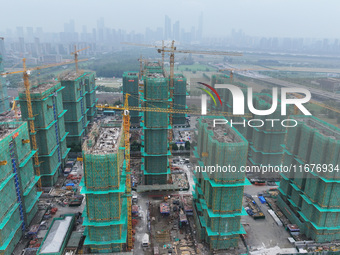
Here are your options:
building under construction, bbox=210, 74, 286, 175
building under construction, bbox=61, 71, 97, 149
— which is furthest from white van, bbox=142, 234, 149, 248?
building under construction, bbox=61, 71, 97, 149

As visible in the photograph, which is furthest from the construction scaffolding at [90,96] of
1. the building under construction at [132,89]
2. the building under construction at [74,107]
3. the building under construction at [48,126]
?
the building under construction at [48,126]

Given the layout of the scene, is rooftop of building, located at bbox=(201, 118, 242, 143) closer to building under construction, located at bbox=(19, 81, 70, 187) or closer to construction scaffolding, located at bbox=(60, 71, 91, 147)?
building under construction, located at bbox=(19, 81, 70, 187)

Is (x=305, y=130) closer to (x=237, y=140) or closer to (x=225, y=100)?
(x=237, y=140)

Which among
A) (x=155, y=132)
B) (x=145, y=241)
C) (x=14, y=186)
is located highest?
(x=155, y=132)

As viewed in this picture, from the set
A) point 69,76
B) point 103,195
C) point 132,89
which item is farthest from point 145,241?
point 132,89

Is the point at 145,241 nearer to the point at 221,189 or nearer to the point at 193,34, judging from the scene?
the point at 221,189

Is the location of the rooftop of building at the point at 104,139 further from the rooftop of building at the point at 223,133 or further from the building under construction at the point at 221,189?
the rooftop of building at the point at 223,133
